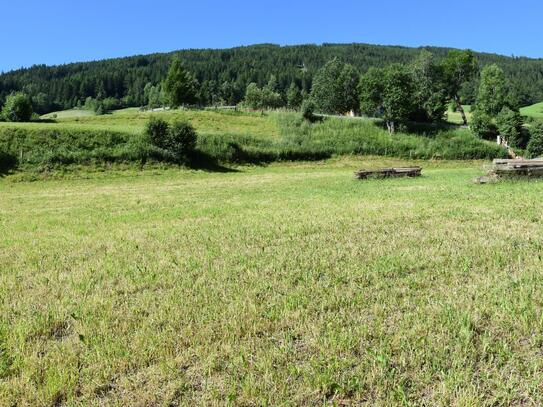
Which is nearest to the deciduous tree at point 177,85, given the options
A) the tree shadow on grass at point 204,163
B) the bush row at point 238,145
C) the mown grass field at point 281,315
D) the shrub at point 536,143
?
the bush row at point 238,145

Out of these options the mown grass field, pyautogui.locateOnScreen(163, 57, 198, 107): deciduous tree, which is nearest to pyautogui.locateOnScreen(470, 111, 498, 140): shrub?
pyautogui.locateOnScreen(163, 57, 198, 107): deciduous tree

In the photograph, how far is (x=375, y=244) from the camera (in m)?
8.55

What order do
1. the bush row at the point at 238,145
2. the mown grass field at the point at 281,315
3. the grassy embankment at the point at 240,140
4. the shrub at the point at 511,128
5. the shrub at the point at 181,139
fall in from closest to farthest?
the mown grass field at the point at 281,315 → the bush row at the point at 238,145 → the grassy embankment at the point at 240,140 → the shrub at the point at 181,139 → the shrub at the point at 511,128

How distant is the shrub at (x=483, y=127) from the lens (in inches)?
2798

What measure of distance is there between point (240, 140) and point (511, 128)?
49406 mm

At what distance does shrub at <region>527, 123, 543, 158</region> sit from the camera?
205 feet

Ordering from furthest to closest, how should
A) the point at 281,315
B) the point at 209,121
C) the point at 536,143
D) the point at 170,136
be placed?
1. the point at 209,121
2. the point at 536,143
3. the point at 170,136
4. the point at 281,315

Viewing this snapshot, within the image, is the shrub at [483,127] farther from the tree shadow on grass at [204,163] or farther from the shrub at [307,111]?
the tree shadow on grass at [204,163]

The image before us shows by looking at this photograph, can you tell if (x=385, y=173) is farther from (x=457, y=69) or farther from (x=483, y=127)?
(x=457, y=69)

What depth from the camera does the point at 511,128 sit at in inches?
2726

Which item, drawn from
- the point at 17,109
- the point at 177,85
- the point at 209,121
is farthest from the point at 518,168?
the point at 177,85

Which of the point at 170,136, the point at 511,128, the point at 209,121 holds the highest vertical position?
the point at 511,128

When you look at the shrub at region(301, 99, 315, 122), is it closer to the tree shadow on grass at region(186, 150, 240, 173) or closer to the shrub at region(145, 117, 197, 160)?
the tree shadow on grass at region(186, 150, 240, 173)

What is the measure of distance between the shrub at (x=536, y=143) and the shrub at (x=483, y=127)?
26.8 feet
